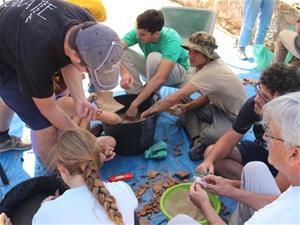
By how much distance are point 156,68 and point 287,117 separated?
2.05m

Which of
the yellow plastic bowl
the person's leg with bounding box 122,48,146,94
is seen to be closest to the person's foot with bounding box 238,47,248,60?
the person's leg with bounding box 122,48,146,94

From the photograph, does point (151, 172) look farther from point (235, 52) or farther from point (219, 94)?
point (235, 52)

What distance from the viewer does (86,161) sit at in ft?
4.56

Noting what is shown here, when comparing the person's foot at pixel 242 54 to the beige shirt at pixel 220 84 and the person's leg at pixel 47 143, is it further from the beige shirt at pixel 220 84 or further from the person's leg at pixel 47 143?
the person's leg at pixel 47 143

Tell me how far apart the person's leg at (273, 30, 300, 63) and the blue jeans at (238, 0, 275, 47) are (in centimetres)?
74

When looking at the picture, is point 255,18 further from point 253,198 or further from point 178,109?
point 253,198

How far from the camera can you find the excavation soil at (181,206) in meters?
1.97

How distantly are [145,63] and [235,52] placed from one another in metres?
1.63

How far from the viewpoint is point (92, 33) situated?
1.52 m

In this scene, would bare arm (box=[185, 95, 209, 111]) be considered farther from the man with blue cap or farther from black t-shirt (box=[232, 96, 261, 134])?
the man with blue cap

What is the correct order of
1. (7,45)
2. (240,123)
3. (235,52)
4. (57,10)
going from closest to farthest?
Result: (57,10) → (7,45) → (240,123) → (235,52)

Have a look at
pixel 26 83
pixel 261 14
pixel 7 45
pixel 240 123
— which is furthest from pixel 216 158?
pixel 261 14

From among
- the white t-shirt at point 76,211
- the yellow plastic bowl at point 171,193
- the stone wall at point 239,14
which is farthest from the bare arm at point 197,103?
the stone wall at point 239,14

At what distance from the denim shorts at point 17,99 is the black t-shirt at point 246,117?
3.85 ft
